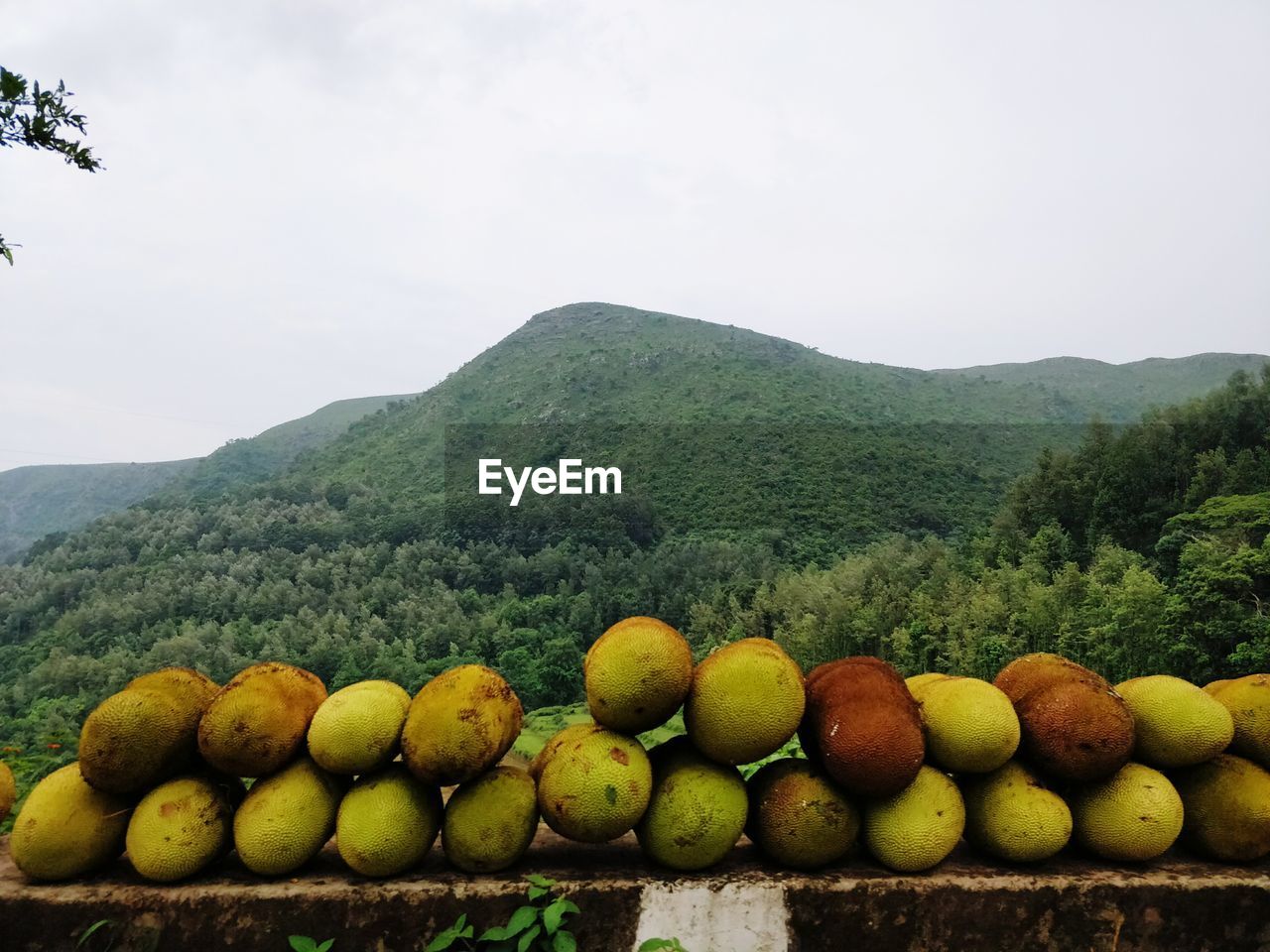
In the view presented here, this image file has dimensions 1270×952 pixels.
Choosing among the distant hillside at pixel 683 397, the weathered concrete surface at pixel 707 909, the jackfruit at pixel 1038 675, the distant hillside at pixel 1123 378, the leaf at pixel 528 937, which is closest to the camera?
the leaf at pixel 528 937

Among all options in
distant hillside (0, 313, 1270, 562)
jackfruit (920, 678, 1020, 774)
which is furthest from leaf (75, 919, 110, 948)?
distant hillside (0, 313, 1270, 562)

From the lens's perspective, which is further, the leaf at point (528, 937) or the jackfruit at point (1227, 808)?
the jackfruit at point (1227, 808)

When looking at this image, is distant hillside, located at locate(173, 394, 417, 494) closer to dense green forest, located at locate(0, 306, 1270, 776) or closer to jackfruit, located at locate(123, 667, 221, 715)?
dense green forest, located at locate(0, 306, 1270, 776)

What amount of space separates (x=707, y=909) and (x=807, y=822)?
439 mm

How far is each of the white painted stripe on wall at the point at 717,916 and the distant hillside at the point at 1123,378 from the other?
261 feet

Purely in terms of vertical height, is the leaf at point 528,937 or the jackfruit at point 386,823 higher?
the jackfruit at point 386,823

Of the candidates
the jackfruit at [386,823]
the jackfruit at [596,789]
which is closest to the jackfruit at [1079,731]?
the jackfruit at [596,789]

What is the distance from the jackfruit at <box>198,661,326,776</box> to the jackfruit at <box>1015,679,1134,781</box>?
266cm

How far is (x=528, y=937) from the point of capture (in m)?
2.33

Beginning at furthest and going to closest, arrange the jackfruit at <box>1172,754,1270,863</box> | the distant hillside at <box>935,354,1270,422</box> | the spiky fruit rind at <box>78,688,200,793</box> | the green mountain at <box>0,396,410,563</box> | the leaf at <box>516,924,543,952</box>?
1. the green mountain at <box>0,396,410,563</box>
2. the distant hillside at <box>935,354,1270,422</box>
3. the jackfruit at <box>1172,754,1270,863</box>
4. the spiky fruit rind at <box>78,688,200,793</box>
5. the leaf at <box>516,924,543,952</box>

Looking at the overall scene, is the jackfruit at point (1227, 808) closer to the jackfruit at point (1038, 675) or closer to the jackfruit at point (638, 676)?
the jackfruit at point (1038, 675)

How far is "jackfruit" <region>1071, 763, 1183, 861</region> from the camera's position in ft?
8.96

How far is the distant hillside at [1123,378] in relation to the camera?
74.9m

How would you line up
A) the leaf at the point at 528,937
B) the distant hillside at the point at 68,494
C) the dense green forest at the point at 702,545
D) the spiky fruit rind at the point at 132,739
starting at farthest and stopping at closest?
the distant hillside at the point at 68,494 → the dense green forest at the point at 702,545 → the spiky fruit rind at the point at 132,739 → the leaf at the point at 528,937
